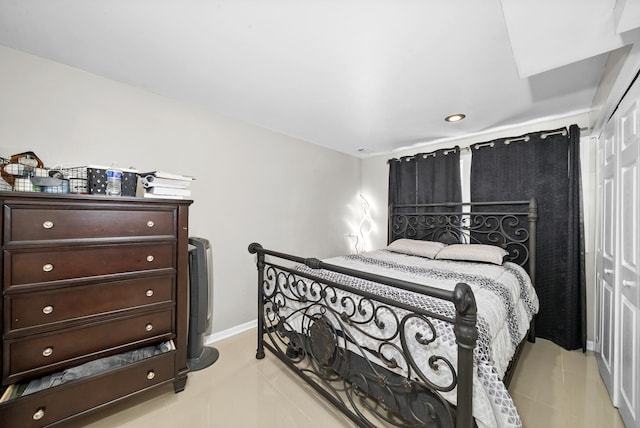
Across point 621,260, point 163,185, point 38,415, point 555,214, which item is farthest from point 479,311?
point 38,415

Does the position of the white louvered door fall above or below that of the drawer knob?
above

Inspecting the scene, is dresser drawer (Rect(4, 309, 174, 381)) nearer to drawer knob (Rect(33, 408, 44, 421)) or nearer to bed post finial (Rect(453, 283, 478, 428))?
drawer knob (Rect(33, 408, 44, 421))

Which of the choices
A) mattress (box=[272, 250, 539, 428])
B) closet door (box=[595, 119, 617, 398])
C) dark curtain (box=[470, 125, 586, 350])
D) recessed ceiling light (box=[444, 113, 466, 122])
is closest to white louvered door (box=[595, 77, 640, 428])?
closet door (box=[595, 119, 617, 398])

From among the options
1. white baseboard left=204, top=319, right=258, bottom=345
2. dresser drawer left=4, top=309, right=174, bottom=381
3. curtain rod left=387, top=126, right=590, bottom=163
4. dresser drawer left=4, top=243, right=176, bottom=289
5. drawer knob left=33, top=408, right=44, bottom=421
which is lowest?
white baseboard left=204, top=319, right=258, bottom=345

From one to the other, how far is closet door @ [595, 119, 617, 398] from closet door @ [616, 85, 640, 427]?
4.5 inches

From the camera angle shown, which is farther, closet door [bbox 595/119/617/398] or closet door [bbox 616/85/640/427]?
closet door [bbox 595/119/617/398]

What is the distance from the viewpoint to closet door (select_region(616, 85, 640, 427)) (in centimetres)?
132

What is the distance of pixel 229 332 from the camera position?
2.58 m

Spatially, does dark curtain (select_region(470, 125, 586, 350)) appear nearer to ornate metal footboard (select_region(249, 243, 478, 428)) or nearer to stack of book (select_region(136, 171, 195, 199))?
ornate metal footboard (select_region(249, 243, 478, 428))

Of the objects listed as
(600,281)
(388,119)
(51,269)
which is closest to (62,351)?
(51,269)

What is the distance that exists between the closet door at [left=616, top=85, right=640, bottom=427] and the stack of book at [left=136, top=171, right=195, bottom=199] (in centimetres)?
274

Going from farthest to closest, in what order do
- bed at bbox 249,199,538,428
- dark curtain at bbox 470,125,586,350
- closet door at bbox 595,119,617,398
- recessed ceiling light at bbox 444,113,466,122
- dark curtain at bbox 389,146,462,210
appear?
dark curtain at bbox 389,146,462,210 < recessed ceiling light at bbox 444,113,466,122 < dark curtain at bbox 470,125,586,350 < closet door at bbox 595,119,617,398 < bed at bbox 249,199,538,428

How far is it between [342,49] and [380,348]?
5.71 feet

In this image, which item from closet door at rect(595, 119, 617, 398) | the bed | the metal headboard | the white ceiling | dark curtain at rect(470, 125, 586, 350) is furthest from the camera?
the metal headboard
